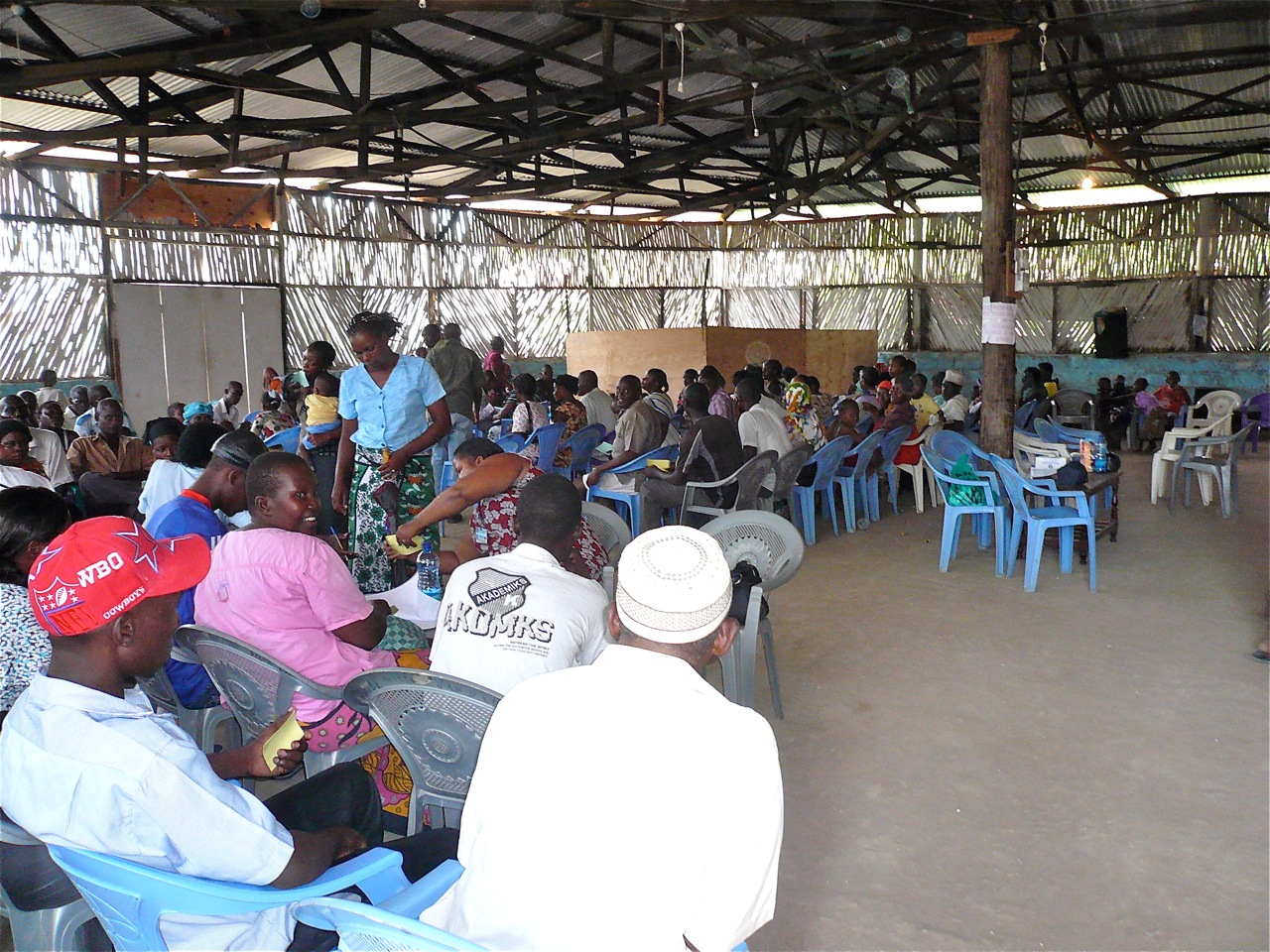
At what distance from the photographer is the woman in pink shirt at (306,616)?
112 inches

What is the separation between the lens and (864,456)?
828 cm

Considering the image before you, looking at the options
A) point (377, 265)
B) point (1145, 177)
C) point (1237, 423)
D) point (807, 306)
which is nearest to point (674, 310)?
point (807, 306)

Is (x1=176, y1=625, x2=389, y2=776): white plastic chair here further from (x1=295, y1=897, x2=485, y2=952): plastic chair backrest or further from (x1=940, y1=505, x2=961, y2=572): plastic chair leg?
(x1=940, y1=505, x2=961, y2=572): plastic chair leg

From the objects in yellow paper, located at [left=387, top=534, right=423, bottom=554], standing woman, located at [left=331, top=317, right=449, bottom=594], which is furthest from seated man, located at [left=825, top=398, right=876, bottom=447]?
yellow paper, located at [left=387, top=534, right=423, bottom=554]

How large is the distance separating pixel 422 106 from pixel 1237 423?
35.0 feet

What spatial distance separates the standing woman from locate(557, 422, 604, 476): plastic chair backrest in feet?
10.4

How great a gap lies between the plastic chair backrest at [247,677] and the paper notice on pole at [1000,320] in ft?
19.4

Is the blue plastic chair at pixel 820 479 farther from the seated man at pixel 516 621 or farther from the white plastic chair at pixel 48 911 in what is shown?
the white plastic chair at pixel 48 911

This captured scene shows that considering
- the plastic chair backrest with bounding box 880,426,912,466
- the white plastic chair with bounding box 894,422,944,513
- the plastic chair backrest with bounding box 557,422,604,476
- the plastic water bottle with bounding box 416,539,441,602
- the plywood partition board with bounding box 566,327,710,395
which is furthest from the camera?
the plywood partition board with bounding box 566,327,710,395

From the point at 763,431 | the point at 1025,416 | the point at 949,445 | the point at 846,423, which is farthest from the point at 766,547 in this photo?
the point at 1025,416

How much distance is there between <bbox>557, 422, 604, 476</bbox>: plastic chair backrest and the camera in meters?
8.10

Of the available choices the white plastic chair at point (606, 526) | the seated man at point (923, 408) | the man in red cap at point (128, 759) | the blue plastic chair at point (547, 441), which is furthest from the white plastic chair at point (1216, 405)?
the man in red cap at point (128, 759)

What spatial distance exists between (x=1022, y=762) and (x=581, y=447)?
5022 millimetres

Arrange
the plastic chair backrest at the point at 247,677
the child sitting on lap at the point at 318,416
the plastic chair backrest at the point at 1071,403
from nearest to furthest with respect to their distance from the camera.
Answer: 1. the plastic chair backrest at the point at 247,677
2. the child sitting on lap at the point at 318,416
3. the plastic chair backrest at the point at 1071,403
